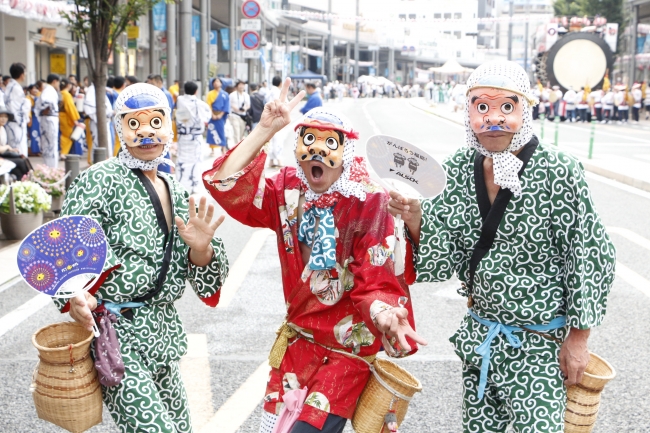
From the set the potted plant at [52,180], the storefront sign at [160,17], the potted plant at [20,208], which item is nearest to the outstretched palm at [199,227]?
the potted plant at [20,208]

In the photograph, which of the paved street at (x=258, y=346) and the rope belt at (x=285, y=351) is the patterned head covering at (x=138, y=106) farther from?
the paved street at (x=258, y=346)

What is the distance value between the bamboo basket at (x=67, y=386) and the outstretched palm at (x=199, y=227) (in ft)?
1.66

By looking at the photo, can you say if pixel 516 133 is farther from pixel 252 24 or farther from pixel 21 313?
pixel 252 24

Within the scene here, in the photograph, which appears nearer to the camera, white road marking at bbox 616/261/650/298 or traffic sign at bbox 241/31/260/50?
white road marking at bbox 616/261/650/298

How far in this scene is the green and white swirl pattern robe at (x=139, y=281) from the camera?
3318 millimetres

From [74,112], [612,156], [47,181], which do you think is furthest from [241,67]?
[47,181]

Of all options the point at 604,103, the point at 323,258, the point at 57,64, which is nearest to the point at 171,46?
the point at 57,64

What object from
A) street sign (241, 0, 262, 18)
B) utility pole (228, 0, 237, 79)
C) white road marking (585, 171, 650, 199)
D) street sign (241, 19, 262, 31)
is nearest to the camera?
white road marking (585, 171, 650, 199)

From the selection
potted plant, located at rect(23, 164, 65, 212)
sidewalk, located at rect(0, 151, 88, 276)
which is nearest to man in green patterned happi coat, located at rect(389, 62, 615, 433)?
sidewalk, located at rect(0, 151, 88, 276)

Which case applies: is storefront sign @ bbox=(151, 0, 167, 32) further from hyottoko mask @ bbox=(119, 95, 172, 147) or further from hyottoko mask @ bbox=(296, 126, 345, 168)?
hyottoko mask @ bbox=(296, 126, 345, 168)

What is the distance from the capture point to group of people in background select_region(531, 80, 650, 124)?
3706 cm

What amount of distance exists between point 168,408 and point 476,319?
130cm

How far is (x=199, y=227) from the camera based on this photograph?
3.34 m

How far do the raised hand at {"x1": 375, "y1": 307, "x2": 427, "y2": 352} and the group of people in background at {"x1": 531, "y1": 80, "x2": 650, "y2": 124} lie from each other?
34.7m
